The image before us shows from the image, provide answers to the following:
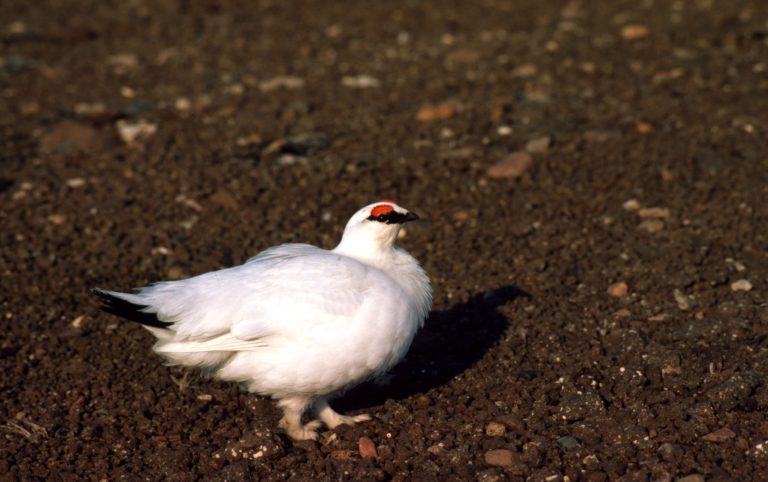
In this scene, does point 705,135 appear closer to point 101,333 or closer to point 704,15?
point 704,15

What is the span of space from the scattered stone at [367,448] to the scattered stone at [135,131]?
5.07 m

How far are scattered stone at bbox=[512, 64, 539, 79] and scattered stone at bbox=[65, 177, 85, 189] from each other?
4494 mm

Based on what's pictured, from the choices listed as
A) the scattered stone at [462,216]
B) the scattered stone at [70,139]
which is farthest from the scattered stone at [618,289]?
the scattered stone at [70,139]

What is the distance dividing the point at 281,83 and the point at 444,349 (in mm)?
5035

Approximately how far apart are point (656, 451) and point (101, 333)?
12.0 ft

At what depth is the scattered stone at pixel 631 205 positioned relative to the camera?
25.0 ft

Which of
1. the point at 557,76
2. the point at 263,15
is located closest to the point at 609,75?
the point at 557,76

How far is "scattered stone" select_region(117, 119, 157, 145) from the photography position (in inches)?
369

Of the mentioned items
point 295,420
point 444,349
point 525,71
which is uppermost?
point 525,71

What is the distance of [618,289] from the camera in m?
6.56

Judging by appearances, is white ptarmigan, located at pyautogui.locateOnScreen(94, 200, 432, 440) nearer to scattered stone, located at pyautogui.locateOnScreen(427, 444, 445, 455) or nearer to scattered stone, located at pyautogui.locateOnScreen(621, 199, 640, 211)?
scattered stone, located at pyautogui.locateOnScreen(427, 444, 445, 455)

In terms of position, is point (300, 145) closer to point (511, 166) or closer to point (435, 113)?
point (435, 113)

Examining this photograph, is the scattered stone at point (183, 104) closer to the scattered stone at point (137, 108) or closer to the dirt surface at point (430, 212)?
the dirt surface at point (430, 212)

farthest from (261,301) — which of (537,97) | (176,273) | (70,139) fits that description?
(537,97)
